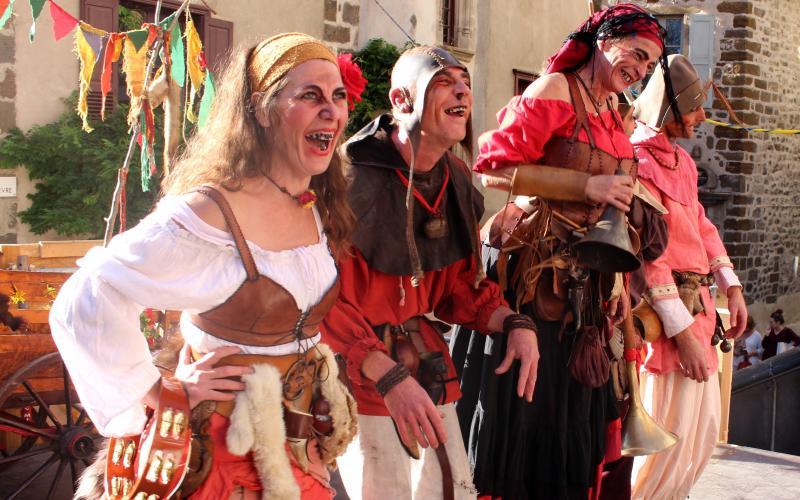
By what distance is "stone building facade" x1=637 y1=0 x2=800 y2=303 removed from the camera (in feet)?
57.5

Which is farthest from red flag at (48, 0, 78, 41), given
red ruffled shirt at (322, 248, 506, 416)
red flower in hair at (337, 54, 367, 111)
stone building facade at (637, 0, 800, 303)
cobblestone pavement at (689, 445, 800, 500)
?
stone building facade at (637, 0, 800, 303)

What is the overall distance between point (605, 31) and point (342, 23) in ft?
26.8

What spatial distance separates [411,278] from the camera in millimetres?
2822

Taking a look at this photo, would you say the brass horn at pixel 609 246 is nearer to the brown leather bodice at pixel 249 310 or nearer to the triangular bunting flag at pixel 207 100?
the brown leather bodice at pixel 249 310

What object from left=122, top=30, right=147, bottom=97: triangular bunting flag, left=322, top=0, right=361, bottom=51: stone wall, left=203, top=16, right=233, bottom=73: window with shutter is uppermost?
left=322, top=0, right=361, bottom=51: stone wall

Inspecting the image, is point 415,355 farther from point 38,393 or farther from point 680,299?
point 38,393

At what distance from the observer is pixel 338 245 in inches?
97.8

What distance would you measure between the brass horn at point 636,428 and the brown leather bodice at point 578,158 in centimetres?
56

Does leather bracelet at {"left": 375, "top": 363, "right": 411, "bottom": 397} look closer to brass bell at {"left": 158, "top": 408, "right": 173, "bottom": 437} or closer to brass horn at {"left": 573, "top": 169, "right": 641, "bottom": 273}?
brass bell at {"left": 158, "top": 408, "right": 173, "bottom": 437}

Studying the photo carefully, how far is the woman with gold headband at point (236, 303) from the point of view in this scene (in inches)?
78.4

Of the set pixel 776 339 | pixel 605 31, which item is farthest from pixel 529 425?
pixel 776 339

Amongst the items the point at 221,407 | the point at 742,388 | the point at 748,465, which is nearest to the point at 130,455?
the point at 221,407

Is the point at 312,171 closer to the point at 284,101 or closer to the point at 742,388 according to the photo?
the point at 284,101

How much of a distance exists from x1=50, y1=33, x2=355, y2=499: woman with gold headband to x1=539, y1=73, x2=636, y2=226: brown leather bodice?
120cm
